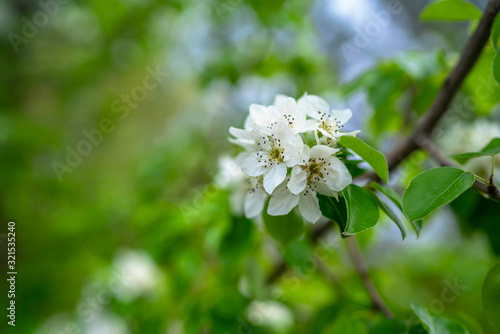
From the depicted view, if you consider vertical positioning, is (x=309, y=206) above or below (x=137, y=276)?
above

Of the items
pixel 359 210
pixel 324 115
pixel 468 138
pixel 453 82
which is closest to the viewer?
pixel 359 210

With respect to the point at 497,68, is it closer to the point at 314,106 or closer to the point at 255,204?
the point at 314,106

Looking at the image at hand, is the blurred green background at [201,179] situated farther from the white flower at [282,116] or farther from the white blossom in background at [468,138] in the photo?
the white flower at [282,116]

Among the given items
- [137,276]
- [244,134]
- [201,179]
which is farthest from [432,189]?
[201,179]

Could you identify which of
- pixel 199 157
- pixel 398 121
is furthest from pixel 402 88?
pixel 199 157

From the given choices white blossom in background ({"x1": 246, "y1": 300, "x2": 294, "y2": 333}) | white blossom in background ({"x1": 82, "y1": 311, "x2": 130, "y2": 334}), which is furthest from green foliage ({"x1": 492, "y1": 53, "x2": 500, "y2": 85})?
white blossom in background ({"x1": 82, "y1": 311, "x2": 130, "y2": 334})

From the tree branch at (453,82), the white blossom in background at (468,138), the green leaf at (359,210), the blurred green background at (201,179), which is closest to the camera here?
the green leaf at (359,210)

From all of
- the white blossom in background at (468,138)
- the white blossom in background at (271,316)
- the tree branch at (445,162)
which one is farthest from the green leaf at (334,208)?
the white blossom in background at (468,138)
